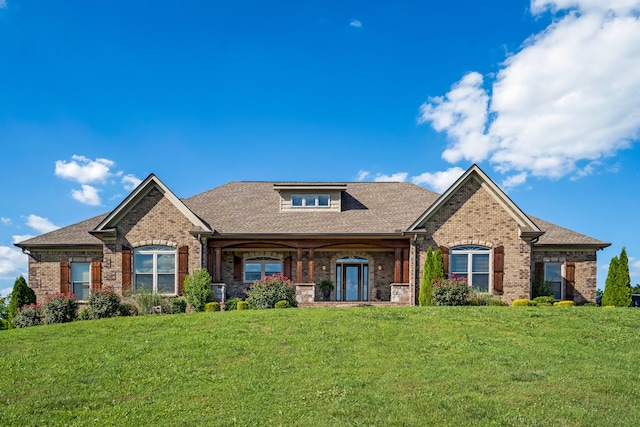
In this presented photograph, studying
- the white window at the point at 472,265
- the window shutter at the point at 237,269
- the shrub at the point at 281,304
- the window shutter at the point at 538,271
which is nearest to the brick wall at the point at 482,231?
the white window at the point at 472,265

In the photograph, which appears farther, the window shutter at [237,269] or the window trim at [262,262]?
the window trim at [262,262]

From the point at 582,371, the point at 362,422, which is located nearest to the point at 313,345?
the point at 362,422

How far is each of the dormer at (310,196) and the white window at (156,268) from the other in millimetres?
6511

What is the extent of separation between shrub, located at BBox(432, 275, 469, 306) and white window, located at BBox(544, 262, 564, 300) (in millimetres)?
6280

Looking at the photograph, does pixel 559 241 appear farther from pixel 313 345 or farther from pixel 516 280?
pixel 313 345

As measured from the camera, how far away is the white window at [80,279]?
23875 millimetres

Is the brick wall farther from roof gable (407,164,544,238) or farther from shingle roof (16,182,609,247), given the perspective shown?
shingle roof (16,182,609,247)

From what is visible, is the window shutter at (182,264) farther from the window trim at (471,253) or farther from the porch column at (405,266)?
the window trim at (471,253)

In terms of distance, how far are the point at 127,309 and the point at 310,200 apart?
35.5 feet

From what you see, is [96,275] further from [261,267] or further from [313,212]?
[313,212]

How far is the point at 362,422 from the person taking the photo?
27.2 feet

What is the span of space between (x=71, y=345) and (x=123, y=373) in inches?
134

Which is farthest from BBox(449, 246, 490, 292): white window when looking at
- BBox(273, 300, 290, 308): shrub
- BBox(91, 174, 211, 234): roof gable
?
BBox(91, 174, 211, 234): roof gable

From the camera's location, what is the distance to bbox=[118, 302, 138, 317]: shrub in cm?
1954
